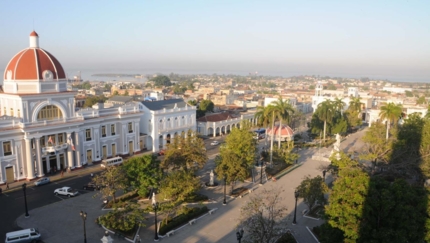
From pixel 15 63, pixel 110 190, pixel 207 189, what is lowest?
pixel 207 189

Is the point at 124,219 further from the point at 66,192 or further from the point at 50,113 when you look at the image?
the point at 50,113

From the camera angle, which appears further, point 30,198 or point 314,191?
point 30,198

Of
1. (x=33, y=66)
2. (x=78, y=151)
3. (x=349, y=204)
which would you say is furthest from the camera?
(x=78, y=151)

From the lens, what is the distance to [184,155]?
34.1 meters

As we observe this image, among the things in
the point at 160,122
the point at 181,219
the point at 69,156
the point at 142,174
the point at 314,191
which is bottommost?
the point at 181,219

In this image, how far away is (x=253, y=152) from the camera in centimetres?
3856

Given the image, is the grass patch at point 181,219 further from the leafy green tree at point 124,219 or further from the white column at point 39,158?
the white column at point 39,158

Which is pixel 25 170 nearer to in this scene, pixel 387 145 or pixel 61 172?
pixel 61 172

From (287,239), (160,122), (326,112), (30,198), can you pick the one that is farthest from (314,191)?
(326,112)

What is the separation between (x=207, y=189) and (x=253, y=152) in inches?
280

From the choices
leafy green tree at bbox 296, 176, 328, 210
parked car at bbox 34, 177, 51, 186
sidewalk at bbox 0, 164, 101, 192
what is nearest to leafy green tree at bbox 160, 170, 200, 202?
leafy green tree at bbox 296, 176, 328, 210

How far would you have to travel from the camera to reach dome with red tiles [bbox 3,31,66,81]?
37.1m

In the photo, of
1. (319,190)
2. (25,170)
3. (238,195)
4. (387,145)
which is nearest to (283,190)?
(238,195)

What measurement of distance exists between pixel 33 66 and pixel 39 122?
607 centimetres
